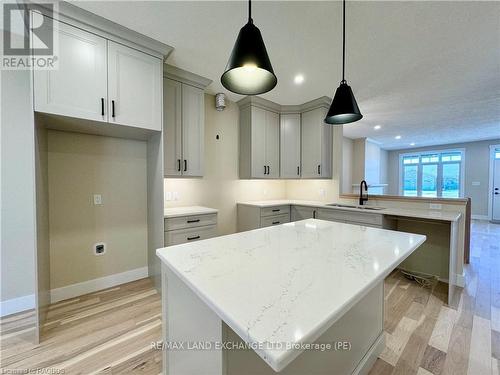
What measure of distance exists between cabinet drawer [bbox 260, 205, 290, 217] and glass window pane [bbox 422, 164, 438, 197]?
24.0ft

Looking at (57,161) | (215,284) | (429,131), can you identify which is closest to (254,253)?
(215,284)

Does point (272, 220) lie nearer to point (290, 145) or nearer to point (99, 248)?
point (290, 145)

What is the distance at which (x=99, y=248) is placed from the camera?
250 cm

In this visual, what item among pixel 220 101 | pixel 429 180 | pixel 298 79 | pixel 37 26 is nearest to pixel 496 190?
pixel 429 180

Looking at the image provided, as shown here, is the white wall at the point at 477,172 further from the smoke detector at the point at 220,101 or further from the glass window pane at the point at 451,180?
the smoke detector at the point at 220,101

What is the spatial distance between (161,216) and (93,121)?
1117mm

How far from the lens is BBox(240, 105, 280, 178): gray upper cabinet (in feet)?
11.4

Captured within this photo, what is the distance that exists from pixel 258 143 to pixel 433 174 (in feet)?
25.9

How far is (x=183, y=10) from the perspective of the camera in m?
1.74

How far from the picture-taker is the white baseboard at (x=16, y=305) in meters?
2.04

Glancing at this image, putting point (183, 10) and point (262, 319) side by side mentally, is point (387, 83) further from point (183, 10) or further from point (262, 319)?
point (262, 319)

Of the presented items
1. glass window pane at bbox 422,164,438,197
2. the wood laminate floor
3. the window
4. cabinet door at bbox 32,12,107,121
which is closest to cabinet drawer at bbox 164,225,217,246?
the wood laminate floor

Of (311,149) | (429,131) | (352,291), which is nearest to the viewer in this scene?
(352,291)

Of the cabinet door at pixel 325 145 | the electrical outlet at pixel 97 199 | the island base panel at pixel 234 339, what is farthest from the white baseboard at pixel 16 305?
the cabinet door at pixel 325 145
